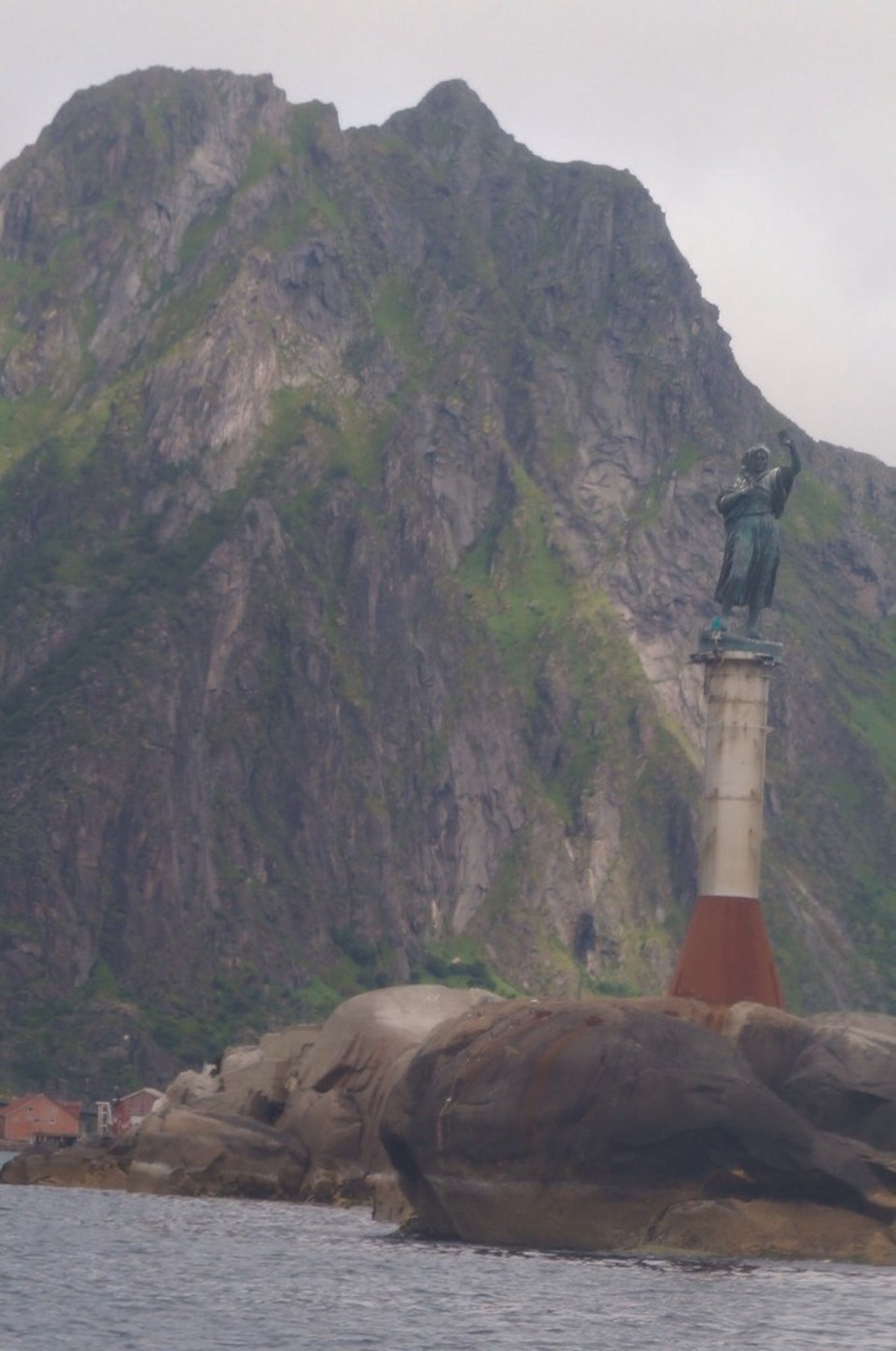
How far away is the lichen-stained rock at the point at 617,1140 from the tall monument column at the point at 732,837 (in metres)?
9.07

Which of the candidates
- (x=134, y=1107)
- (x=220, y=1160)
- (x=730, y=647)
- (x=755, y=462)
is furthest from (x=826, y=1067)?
(x=134, y=1107)

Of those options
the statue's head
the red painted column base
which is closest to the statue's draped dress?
the statue's head

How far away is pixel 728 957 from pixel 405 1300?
21367mm

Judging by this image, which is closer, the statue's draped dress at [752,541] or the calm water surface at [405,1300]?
the calm water surface at [405,1300]

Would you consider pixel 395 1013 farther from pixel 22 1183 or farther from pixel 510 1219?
pixel 510 1219

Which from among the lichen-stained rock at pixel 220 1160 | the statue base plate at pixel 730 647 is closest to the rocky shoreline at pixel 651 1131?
the statue base plate at pixel 730 647

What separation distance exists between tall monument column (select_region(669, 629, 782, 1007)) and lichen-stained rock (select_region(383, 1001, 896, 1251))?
907cm

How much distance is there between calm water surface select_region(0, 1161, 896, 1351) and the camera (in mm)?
64938

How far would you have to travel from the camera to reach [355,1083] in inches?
4385

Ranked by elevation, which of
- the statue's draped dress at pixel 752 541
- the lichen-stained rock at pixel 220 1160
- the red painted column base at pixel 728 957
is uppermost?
the statue's draped dress at pixel 752 541

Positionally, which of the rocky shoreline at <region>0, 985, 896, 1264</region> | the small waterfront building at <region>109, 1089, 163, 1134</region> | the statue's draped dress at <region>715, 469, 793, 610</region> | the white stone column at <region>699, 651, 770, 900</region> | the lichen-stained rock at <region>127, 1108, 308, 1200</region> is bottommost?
the small waterfront building at <region>109, 1089, 163, 1134</region>

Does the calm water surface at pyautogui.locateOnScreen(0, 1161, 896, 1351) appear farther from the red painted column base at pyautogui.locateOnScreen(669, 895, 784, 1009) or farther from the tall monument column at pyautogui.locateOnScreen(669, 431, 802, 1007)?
the tall monument column at pyautogui.locateOnScreen(669, 431, 802, 1007)

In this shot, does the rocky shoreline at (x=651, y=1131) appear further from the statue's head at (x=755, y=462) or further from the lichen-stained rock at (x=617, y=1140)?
the statue's head at (x=755, y=462)

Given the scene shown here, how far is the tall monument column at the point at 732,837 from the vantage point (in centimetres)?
9006
